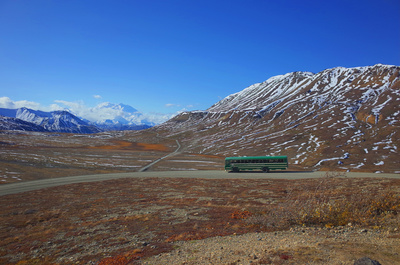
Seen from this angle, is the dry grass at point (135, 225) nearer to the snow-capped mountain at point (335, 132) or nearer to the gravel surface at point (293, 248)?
the gravel surface at point (293, 248)

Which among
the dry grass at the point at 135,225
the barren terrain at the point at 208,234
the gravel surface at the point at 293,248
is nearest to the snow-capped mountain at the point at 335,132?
the dry grass at the point at 135,225

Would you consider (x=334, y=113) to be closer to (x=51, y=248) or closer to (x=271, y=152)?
(x=271, y=152)

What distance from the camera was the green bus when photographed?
6273cm

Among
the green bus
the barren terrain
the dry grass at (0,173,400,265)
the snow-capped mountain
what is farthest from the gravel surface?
the snow-capped mountain

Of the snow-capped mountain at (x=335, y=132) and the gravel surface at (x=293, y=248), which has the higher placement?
the snow-capped mountain at (x=335, y=132)

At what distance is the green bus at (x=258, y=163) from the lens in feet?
206

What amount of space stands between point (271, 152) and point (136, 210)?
9604 cm

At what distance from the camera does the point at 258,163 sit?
63.9 metres

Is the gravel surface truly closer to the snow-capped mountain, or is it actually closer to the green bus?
the green bus

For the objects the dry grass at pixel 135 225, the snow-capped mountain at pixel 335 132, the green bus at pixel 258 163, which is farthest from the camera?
the snow-capped mountain at pixel 335 132

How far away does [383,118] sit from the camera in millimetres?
128375

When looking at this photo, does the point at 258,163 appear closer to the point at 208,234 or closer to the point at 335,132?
the point at 208,234

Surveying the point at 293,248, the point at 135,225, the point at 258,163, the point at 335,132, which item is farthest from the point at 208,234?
the point at 335,132

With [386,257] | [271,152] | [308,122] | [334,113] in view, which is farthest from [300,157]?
[386,257]
